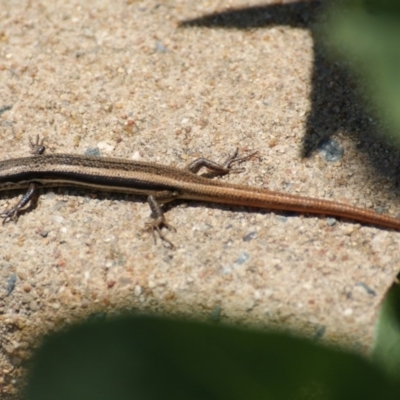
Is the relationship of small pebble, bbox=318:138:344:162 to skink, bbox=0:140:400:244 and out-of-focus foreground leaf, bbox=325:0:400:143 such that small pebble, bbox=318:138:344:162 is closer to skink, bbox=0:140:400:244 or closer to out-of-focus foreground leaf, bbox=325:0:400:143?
skink, bbox=0:140:400:244

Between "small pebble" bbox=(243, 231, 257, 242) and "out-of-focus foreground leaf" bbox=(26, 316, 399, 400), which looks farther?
"small pebble" bbox=(243, 231, 257, 242)

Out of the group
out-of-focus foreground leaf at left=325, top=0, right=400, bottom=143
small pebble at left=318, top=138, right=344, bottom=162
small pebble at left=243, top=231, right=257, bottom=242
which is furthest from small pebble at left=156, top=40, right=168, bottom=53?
out-of-focus foreground leaf at left=325, top=0, right=400, bottom=143

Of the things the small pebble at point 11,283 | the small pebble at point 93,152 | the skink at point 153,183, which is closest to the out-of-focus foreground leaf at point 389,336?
the skink at point 153,183

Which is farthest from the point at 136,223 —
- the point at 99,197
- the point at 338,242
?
the point at 338,242

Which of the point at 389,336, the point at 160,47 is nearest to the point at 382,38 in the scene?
A: the point at 389,336

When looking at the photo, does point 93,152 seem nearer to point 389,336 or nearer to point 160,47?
point 160,47
